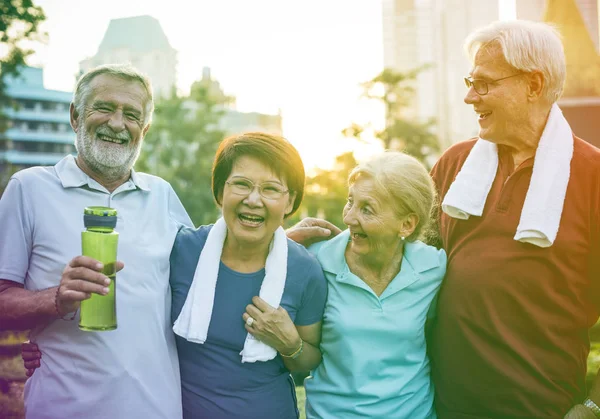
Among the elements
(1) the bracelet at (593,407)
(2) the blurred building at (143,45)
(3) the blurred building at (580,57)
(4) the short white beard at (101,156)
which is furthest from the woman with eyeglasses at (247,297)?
(2) the blurred building at (143,45)

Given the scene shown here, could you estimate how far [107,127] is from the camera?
2873 millimetres

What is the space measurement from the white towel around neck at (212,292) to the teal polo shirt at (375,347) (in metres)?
0.28

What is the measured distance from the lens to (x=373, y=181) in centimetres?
294

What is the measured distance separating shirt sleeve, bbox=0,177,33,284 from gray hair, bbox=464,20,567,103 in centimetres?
217

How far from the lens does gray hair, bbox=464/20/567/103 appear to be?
9.45 ft

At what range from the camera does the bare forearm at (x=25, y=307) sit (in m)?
2.48

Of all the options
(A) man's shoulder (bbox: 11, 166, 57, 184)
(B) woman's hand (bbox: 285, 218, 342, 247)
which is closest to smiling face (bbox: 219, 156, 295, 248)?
(B) woman's hand (bbox: 285, 218, 342, 247)

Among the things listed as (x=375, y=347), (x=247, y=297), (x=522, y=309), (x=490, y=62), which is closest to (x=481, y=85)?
(x=490, y=62)

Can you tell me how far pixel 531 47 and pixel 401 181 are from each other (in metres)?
0.84

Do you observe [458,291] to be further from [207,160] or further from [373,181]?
[207,160]

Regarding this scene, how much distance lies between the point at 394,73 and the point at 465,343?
81.6 ft

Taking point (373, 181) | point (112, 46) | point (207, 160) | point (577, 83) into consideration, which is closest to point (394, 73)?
point (207, 160)

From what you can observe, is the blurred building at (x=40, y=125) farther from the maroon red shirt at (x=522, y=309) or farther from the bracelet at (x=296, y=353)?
the maroon red shirt at (x=522, y=309)

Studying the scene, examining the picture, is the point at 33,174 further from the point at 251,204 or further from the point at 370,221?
the point at 370,221
